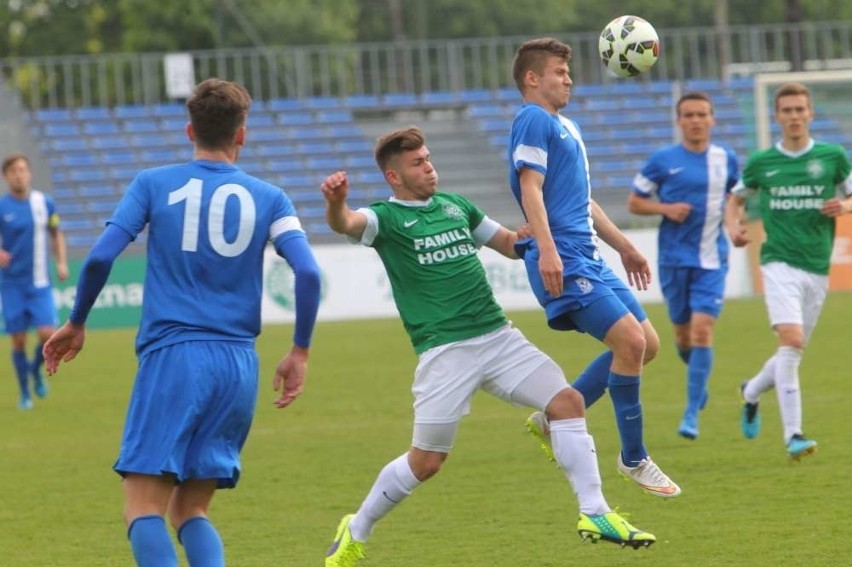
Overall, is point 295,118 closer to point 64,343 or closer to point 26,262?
point 26,262

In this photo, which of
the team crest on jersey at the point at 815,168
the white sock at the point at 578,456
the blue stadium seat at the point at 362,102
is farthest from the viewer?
the blue stadium seat at the point at 362,102

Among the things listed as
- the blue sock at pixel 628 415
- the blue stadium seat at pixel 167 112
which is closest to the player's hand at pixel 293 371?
the blue sock at pixel 628 415

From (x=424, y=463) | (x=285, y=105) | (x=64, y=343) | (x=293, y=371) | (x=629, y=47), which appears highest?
(x=629, y=47)

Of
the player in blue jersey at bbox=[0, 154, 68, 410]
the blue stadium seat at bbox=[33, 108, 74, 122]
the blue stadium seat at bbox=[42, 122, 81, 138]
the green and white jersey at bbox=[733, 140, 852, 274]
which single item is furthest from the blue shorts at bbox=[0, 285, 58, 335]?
the blue stadium seat at bbox=[33, 108, 74, 122]

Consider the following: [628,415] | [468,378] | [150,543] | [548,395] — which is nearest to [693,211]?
[628,415]

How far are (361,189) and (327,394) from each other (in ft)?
59.7

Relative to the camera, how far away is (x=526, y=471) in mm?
9539

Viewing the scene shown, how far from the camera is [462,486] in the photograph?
9.09 meters

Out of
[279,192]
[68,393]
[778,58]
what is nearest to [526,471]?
[279,192]

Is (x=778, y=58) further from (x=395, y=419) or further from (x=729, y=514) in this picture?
(x=729, y=514)

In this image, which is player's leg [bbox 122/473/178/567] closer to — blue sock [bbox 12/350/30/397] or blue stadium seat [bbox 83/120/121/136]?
blue sock [bbox 12/350/30/397]

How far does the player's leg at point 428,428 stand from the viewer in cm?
662

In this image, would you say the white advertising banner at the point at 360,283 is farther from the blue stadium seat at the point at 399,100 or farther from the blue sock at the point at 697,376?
the blue sock at the point at 697,376

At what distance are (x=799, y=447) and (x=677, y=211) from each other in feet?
8.22
